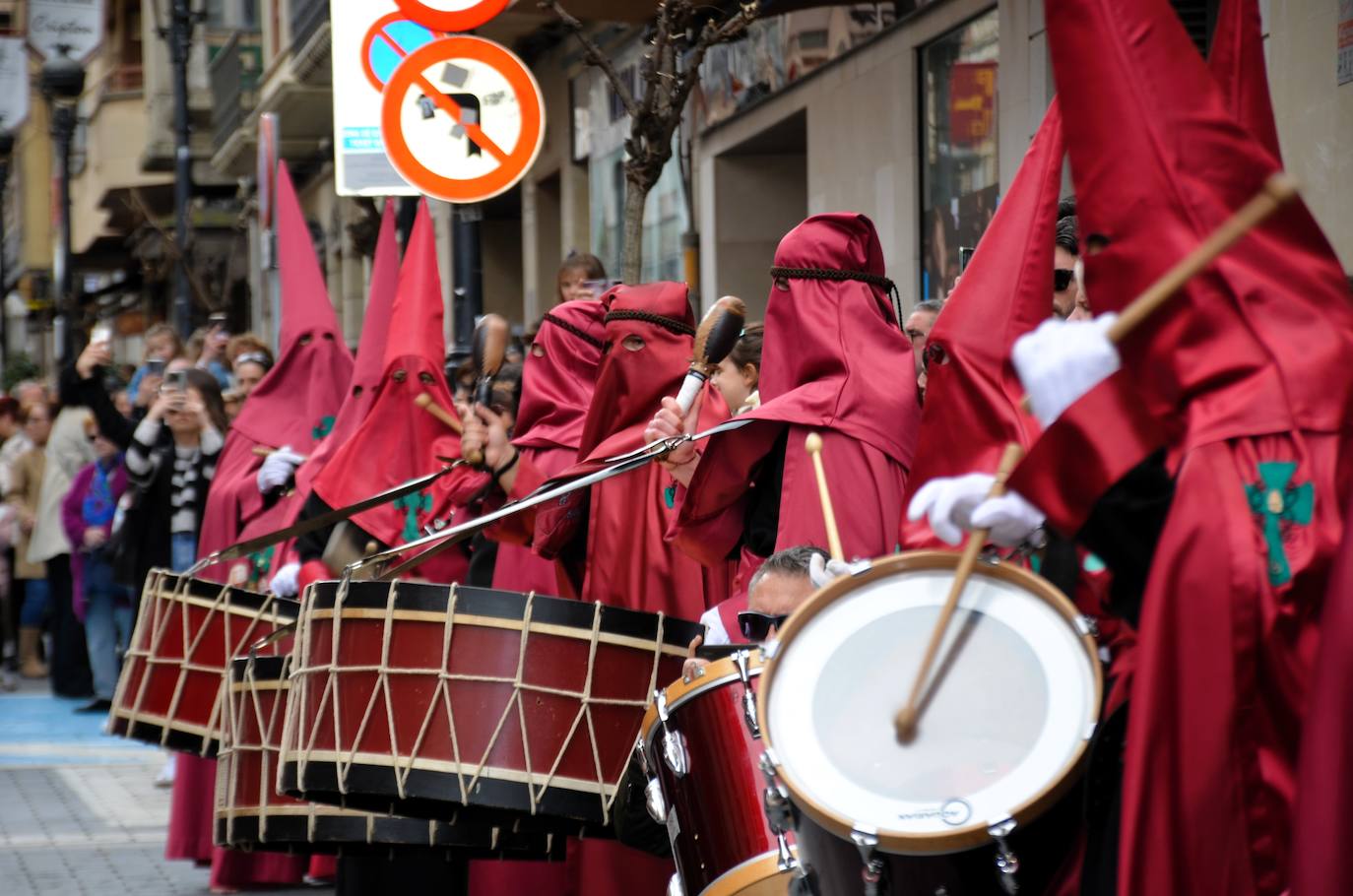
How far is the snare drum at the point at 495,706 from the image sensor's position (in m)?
5.02

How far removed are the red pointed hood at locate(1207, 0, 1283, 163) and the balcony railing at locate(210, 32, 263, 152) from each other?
2640cm

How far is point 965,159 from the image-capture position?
11.8 m

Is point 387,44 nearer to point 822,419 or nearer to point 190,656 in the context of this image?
point 190,656

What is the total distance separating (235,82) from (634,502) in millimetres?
25197

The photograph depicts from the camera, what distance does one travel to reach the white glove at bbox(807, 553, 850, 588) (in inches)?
132

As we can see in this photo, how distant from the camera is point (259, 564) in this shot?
8.89 metres

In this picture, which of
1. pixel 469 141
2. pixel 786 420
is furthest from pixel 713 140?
pixel 786 420

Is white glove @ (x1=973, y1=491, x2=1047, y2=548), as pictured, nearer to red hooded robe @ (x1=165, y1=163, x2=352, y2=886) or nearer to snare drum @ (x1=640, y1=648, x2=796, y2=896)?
snare drum @ (x1=640, y1=648, x2=796, y2=896)

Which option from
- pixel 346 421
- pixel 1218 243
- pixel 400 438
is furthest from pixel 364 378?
pixel 1218 243

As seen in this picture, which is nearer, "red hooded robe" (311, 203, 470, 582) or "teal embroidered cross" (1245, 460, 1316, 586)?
"teal embroidered cross" (1245, 460, 1316, 586)

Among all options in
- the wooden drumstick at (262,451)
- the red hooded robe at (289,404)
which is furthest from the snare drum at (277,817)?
the wooden drumstick at (262,451)

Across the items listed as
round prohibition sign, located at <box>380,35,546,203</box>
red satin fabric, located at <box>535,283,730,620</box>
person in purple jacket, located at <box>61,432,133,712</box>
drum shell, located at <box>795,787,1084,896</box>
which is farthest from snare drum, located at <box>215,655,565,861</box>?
person in purple jacket, located at <box>61,432,133,712</box>

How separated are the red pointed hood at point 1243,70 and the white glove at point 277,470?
613 centimetres

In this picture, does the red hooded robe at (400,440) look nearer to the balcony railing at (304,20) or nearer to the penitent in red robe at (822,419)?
the penitent in red robe at (822,419)
